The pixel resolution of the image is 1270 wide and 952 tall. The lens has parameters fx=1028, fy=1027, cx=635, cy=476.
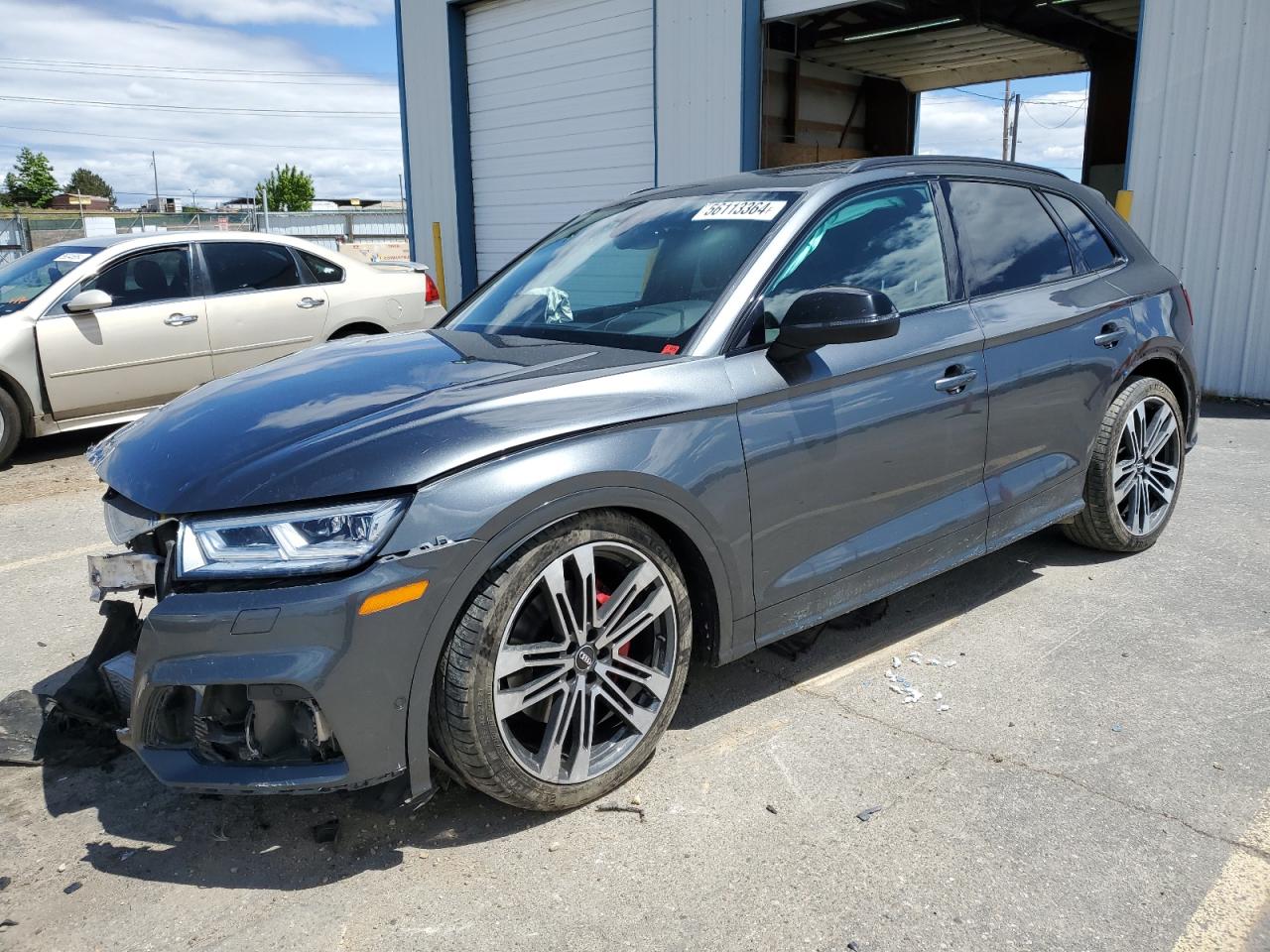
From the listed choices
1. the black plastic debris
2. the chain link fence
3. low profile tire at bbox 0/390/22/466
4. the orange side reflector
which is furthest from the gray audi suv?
the chain link fence

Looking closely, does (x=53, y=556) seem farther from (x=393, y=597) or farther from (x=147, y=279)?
(x=393, y=597)

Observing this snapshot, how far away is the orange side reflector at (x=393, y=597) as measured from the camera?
230 cm

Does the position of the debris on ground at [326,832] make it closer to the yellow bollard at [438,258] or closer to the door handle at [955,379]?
the door handle at [955,379]

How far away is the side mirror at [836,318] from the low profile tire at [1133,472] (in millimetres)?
1816

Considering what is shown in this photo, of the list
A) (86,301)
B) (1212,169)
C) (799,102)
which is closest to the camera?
(86,301)

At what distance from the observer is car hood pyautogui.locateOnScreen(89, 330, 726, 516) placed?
2.43m

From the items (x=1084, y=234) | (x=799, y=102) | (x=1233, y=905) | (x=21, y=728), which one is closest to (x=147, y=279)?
(x=21, y=728)

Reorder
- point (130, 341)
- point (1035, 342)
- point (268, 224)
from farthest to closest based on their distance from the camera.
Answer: point (268, 224) → point (130, 341) → point (1035, 342)

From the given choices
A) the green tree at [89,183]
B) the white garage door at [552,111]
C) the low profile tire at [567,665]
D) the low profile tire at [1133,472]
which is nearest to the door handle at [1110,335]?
the low profile tire at [1133,472]

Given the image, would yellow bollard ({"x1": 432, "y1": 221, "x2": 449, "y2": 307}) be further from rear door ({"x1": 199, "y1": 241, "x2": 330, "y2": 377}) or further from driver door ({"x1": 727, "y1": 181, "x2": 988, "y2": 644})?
driver door ({"x1": 727, "y1": 181, "x2": 988, "y2": 644})

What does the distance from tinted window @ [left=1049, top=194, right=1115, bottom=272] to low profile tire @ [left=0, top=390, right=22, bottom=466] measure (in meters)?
6.64

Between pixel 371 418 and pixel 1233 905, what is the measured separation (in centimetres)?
235

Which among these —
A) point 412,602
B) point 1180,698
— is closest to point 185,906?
point 412,602

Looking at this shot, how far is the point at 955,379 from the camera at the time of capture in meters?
3.53
